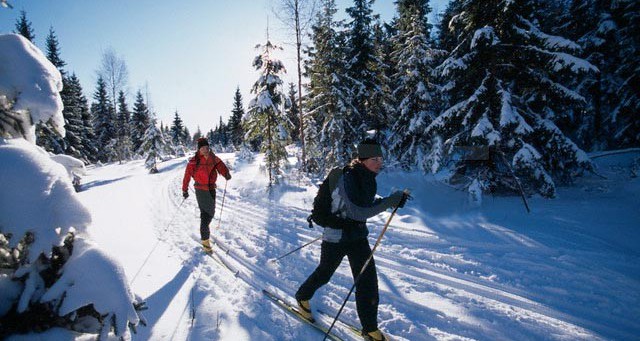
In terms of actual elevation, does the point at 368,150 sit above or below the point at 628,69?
below

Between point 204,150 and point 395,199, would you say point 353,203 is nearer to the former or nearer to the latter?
point 395,199

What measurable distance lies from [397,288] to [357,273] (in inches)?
67.9

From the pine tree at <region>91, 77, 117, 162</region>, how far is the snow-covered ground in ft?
144

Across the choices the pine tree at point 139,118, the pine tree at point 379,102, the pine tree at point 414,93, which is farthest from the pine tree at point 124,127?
the pine tree at point 414,93

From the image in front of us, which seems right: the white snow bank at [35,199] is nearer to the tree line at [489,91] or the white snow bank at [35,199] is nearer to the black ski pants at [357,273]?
the black ski pants at [357,273]

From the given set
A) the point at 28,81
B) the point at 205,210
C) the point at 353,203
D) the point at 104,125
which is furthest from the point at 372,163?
the point at 104,125

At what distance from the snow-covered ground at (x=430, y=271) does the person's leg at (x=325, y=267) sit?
18.0 inches

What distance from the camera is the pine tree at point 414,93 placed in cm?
1769

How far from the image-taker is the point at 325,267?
4.13 meters

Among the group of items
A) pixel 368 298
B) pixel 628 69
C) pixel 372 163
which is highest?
pixel 628 69

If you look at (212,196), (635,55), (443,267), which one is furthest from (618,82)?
(212,196)

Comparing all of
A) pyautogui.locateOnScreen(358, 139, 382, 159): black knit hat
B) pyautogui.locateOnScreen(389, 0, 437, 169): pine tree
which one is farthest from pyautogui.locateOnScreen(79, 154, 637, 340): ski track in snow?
pyautogui.locateOnScreen(389, 0, 437, 169): pine tree

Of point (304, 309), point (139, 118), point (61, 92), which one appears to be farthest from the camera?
point (139, 118)

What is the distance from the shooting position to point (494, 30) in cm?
1127
